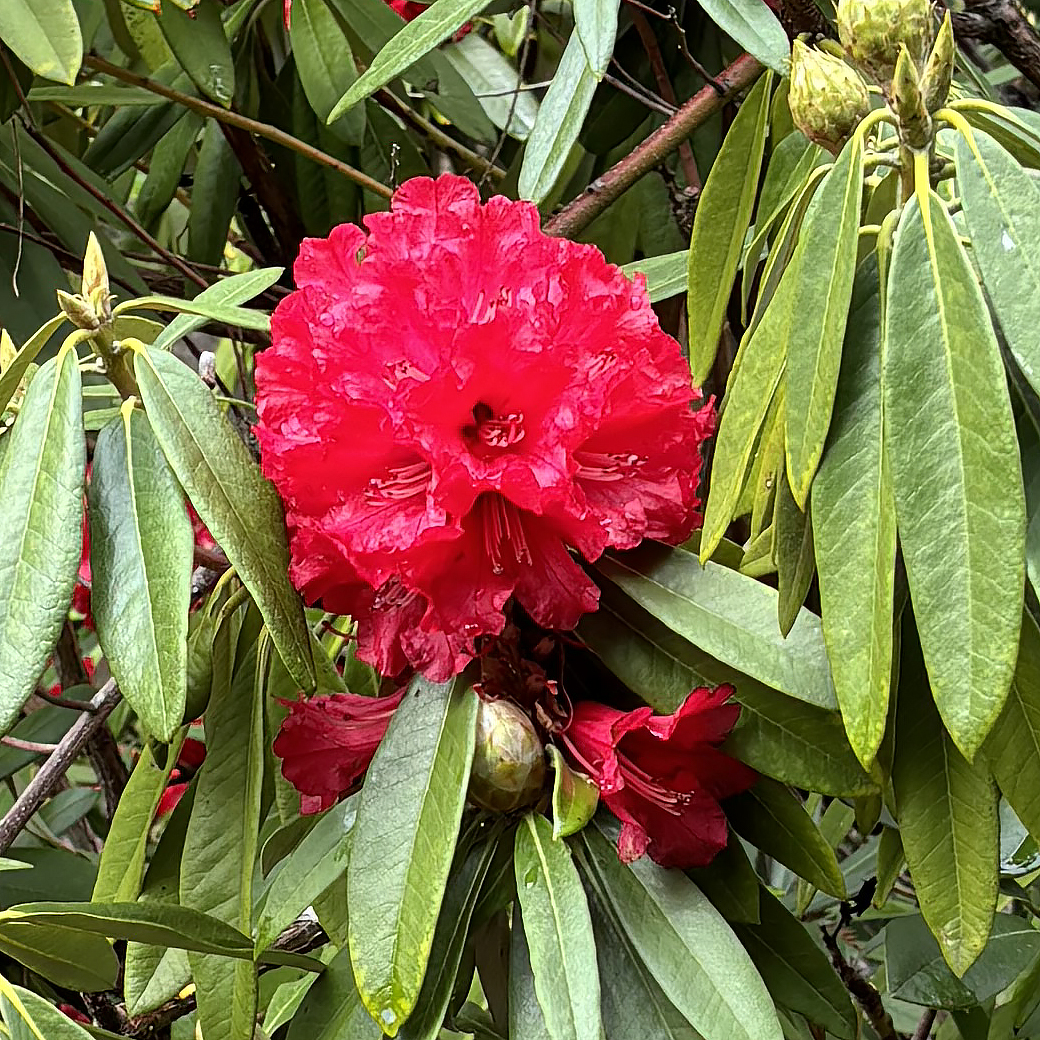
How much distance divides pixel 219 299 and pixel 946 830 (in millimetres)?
477

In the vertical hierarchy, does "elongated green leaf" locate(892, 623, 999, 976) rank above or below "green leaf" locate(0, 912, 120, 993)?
above

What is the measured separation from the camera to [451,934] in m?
0.57

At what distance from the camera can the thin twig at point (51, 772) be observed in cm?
72

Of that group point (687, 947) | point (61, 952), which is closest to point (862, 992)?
point (687, 947)

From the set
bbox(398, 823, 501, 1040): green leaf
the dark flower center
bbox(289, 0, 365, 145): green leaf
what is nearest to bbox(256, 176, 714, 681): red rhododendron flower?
the dark flower center

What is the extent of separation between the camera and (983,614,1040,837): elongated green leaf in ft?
1.53

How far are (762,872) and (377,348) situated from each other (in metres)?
0.83

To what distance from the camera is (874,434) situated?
0.45 metres

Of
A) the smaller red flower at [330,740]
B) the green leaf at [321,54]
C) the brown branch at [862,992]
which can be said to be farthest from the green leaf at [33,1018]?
the green leaf at [321,54]

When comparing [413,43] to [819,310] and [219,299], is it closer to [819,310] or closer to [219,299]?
[219,299]

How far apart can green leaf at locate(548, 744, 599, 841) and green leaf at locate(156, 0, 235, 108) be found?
67cm

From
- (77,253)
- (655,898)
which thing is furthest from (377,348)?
(77,253)

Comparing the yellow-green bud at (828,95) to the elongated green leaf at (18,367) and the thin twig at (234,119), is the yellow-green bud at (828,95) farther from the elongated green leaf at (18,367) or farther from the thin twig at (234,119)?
the thin twig at (234,119)

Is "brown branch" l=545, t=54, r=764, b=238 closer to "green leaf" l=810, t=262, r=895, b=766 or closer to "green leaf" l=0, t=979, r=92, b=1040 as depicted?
"green leaf" l=810, t=262, r=895, b=766
